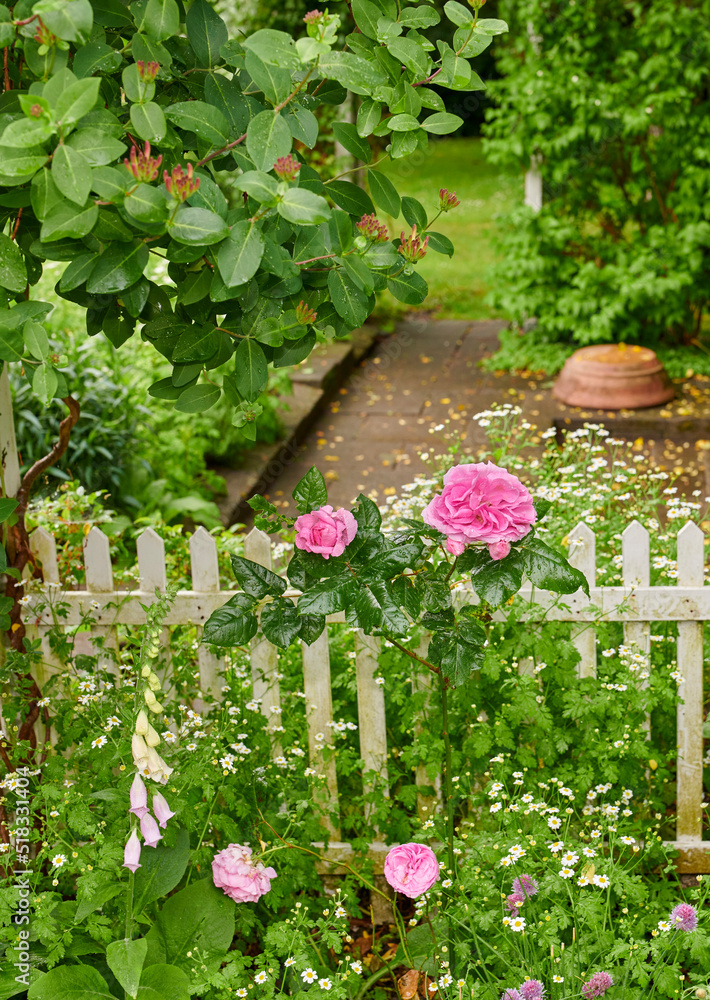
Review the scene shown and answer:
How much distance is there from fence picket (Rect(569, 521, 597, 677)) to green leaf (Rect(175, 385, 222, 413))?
1.00 meters

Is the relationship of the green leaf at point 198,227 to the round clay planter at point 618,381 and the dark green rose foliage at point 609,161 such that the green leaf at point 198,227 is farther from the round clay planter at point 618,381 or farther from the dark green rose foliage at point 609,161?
the dark green rose foliage at point 609,161

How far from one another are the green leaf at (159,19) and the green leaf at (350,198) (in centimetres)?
41

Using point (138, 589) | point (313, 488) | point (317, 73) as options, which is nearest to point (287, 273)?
point (317, 73)

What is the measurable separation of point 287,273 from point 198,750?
1.12m

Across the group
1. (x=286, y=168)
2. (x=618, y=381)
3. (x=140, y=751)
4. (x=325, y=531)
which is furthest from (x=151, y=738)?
(x=618, y=381)

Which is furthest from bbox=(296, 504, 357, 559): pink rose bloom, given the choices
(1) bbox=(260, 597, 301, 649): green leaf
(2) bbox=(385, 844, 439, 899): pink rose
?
(2) bbox=(385, 844, 439, 899): pink rose

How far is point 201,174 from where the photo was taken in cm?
152

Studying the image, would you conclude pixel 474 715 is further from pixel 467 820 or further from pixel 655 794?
pixel 655 794

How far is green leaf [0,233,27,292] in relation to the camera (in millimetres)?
1523

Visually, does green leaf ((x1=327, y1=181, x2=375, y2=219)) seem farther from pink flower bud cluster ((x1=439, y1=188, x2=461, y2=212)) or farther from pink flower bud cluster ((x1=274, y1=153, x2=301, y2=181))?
pink flower bud cluster ((x1=274, y1=153, x2=301, y2=181))

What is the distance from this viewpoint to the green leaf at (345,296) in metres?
1.64

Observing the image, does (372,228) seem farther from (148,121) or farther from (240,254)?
(148,121)

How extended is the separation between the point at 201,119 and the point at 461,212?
42.8ft

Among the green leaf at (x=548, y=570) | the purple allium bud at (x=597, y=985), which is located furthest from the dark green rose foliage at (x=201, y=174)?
the purple allium bud at (x=597, y=985)
